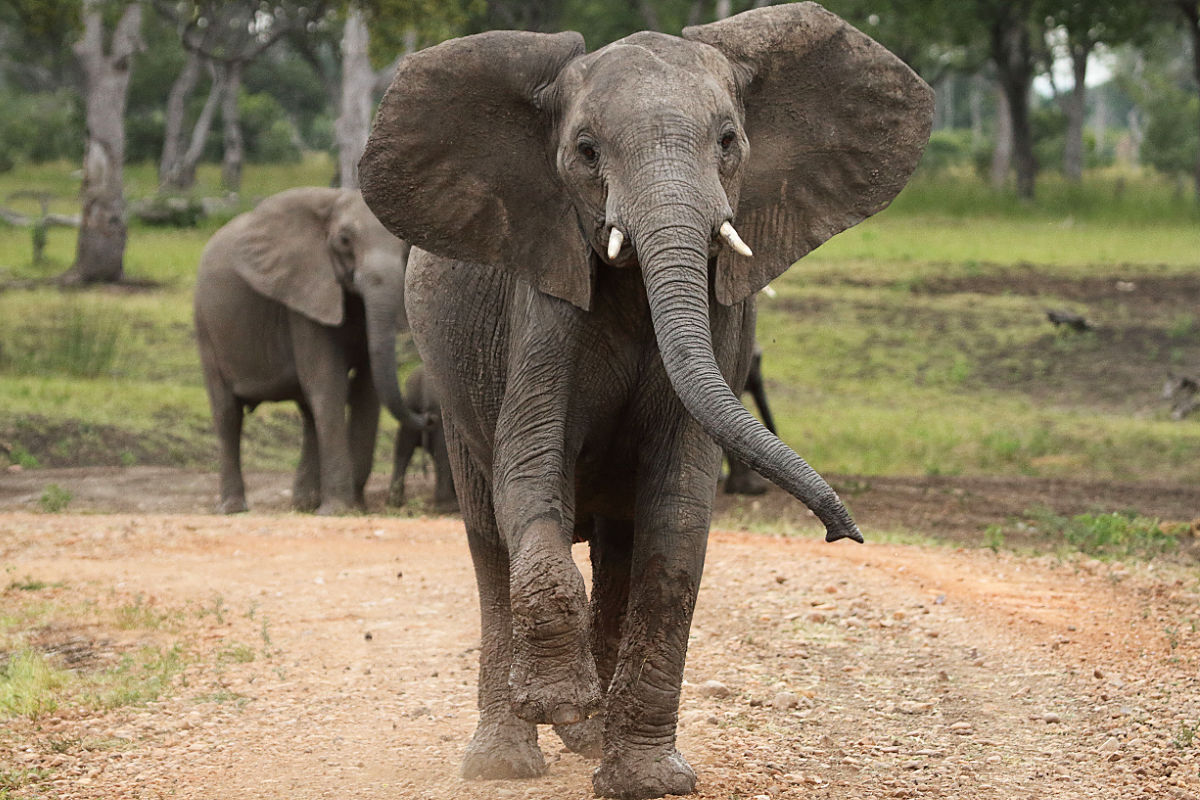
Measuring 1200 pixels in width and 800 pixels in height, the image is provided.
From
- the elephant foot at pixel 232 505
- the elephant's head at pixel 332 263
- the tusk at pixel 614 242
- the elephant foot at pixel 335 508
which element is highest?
the tusk at pixel 614 242

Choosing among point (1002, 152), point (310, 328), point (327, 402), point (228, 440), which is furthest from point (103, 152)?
point (1002, 152)

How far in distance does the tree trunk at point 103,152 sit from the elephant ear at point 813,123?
19874mm

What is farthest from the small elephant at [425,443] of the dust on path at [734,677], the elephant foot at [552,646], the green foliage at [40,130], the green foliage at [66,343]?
the green foliage at [40,130]

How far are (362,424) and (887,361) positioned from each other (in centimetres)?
754

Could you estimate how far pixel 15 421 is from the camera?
53.1 feet

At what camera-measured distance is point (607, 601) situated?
6117 mm

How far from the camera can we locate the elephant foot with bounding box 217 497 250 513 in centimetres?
1372

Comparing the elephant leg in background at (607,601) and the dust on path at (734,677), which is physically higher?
the elephant leg in background at (607,601)

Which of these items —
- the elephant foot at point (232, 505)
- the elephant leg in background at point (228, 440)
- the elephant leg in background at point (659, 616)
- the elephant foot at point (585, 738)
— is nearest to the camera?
the elephant leg in background at point (659, 616)

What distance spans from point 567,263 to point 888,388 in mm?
13978

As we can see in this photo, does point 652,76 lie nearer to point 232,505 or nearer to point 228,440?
point 232,505

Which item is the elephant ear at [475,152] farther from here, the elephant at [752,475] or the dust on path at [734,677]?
the elephant at [752,475]

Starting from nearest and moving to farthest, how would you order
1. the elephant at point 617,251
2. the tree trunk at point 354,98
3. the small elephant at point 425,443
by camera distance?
the elephant at point 617,251 → the small elephant at point 425,443 → the tree trunk at point 354,98

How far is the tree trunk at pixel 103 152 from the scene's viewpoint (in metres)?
23.8
